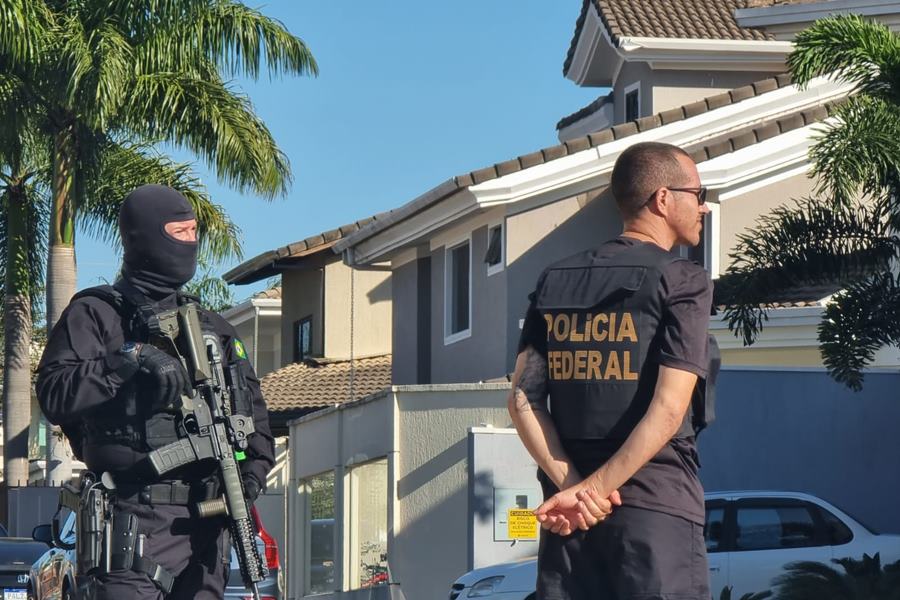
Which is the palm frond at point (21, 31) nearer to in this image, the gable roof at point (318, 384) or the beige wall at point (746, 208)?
the gable roof at point (318, 384)

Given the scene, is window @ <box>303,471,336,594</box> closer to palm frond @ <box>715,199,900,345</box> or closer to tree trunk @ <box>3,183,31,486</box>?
tree trunk @ <box>3,183,31,486</box>

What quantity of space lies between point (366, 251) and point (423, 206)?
3262 mm

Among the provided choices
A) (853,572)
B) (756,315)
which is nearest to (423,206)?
(756,315)

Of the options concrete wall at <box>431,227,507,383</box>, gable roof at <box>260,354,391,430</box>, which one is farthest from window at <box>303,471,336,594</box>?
gable roof at <box>260,354,391,430</box>

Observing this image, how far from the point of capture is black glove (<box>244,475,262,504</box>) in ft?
18.1

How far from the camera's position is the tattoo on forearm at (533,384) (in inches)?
Answer: 189

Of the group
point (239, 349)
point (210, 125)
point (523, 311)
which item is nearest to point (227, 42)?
point (210, 125)

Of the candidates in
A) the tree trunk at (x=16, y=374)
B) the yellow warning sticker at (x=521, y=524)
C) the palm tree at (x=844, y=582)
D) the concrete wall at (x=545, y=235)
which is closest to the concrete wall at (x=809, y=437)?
the yellow warning sticker at (x=521, y=524)

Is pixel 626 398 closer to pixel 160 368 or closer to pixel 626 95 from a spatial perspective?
pixel 160 368

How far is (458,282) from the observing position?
24734mm

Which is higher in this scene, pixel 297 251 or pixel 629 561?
pixel 297 251

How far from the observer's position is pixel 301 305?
35719 millimetres

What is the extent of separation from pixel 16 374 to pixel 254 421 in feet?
74.8

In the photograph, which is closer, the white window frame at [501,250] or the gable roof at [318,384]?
the white window frame at [501,250]
